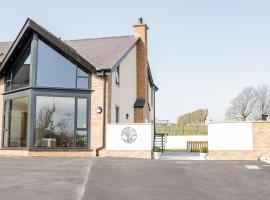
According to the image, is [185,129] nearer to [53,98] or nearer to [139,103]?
[139,103]

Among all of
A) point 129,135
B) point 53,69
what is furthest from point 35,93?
point 129,135

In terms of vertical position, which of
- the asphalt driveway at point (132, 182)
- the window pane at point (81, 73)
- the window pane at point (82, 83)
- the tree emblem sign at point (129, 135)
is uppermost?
the window pane at point (81, 73)

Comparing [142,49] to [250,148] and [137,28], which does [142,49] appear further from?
[250,148]

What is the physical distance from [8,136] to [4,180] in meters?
11.0

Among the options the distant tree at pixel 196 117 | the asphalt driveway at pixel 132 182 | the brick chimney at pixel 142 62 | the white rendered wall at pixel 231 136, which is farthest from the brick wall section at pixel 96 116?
the distant tree at pixel 196 117

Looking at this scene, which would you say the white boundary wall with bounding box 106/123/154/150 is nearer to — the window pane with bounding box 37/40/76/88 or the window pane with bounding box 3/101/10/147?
the window pane with bounding box 37/40/76/88

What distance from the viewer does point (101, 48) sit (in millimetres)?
24281

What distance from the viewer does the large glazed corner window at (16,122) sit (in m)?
20.1

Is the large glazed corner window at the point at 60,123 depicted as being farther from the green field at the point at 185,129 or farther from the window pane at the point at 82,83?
the green field at the point at 185,129

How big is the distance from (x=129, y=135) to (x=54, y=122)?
13.1 ft

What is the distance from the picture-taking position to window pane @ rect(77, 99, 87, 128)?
19766 mm

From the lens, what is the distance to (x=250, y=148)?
58.3 feet

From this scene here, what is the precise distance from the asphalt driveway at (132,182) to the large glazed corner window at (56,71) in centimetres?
676

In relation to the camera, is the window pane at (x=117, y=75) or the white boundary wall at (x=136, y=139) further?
the window pane at (x=117, y=75)
